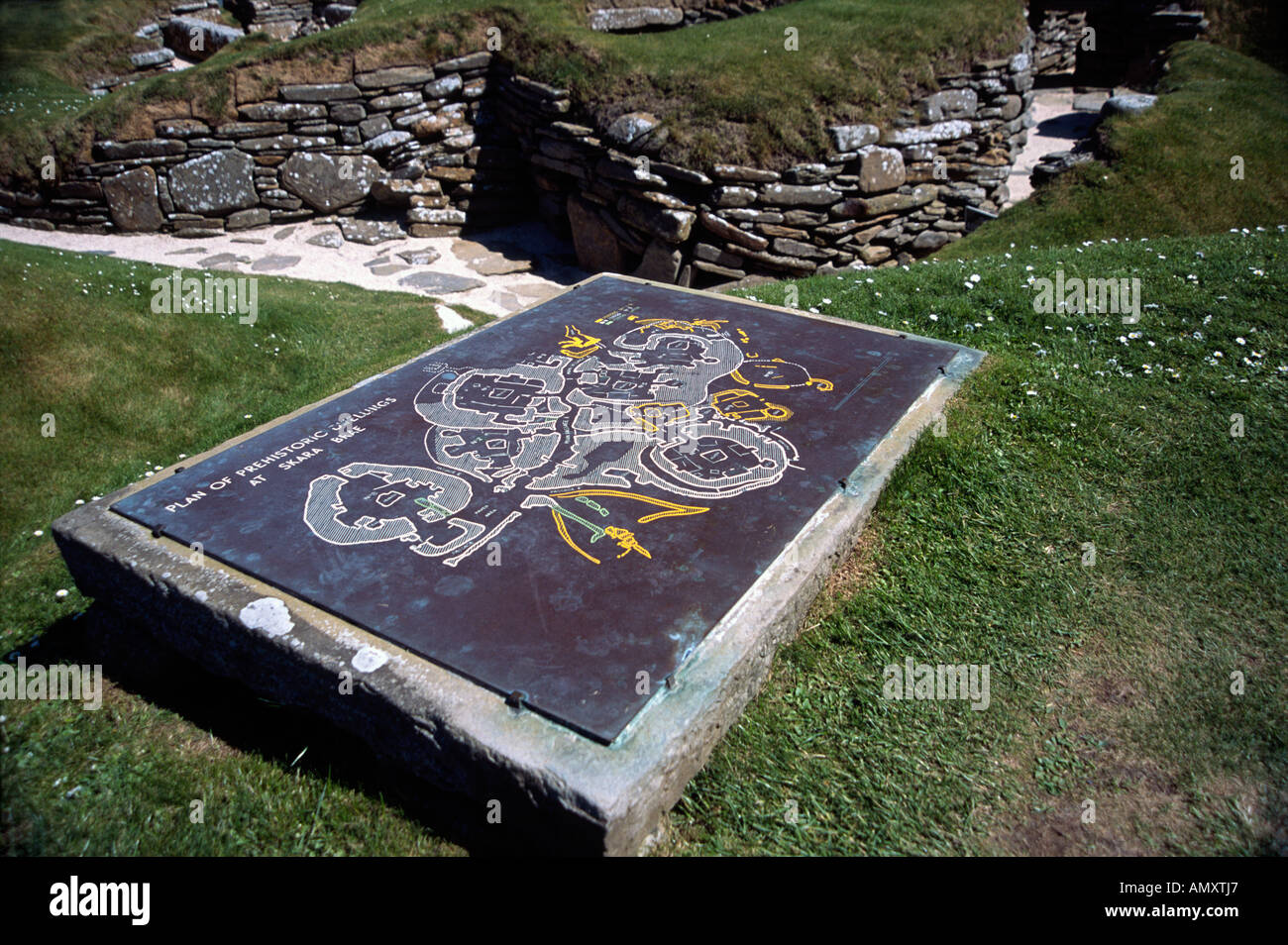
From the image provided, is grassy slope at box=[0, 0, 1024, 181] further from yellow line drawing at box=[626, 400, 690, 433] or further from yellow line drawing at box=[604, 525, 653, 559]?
yellow line drawing at box=[604, 525, 653, 559]

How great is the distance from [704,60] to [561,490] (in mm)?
6998

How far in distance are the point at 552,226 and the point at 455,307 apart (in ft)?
8.12

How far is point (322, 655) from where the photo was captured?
→ 2.41 metres

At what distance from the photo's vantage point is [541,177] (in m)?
9.23

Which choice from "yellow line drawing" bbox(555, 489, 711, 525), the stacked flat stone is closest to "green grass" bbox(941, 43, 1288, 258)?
the stacked flat stone

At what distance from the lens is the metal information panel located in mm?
2459

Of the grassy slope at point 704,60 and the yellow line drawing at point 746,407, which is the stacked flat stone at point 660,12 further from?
the yellow line drawing at point 746,407

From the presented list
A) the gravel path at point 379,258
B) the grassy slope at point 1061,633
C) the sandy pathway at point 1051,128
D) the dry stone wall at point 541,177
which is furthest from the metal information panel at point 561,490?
the sandy pathway at point 1051,128

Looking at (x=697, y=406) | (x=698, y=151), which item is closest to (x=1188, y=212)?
(x=698, y=151)

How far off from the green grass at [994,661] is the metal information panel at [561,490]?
43 centimetres

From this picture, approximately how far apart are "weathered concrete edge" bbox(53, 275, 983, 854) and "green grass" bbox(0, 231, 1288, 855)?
0.21 meters

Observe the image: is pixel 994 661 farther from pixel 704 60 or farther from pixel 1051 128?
pixel 1051 128

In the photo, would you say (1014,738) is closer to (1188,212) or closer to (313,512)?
(313,512)
